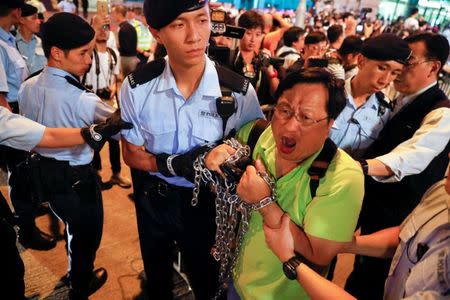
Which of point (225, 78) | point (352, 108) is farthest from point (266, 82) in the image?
point (225, 78)

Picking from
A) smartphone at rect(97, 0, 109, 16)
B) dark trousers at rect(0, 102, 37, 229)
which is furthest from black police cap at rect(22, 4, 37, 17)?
dark trousers at rect(0, 102, 37, 229)

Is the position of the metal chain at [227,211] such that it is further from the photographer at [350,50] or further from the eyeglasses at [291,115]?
the photographer at [350,50]

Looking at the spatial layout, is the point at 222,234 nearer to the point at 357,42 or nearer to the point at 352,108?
the point at 352,108

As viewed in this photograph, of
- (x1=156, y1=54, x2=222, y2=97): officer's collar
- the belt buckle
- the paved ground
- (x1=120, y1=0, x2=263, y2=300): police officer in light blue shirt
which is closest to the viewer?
(x1=120, y1=0, x2=263, y2=300): police officer in light blue shirt

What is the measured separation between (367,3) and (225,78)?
2962 cm

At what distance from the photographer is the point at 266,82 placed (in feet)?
11.5

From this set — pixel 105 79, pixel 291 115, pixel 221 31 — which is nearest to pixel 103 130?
pixel 221 31

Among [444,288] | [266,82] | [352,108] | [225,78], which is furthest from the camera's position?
[266,82]

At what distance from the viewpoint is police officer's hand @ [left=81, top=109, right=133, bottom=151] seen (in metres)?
1.88

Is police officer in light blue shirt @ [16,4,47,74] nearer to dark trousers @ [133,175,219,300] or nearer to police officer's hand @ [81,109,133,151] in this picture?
police officer's hand @ [81,109,133,151]

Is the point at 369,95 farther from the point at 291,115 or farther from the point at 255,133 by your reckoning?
the point at 291,115

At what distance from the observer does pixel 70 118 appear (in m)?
2.18

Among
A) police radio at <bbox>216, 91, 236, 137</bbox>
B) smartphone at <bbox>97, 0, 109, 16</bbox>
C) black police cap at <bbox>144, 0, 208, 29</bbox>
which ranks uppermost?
black police cap at <bbox>144, 0, 208, 29</bbox>

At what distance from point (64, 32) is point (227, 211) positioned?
159 centimetres
